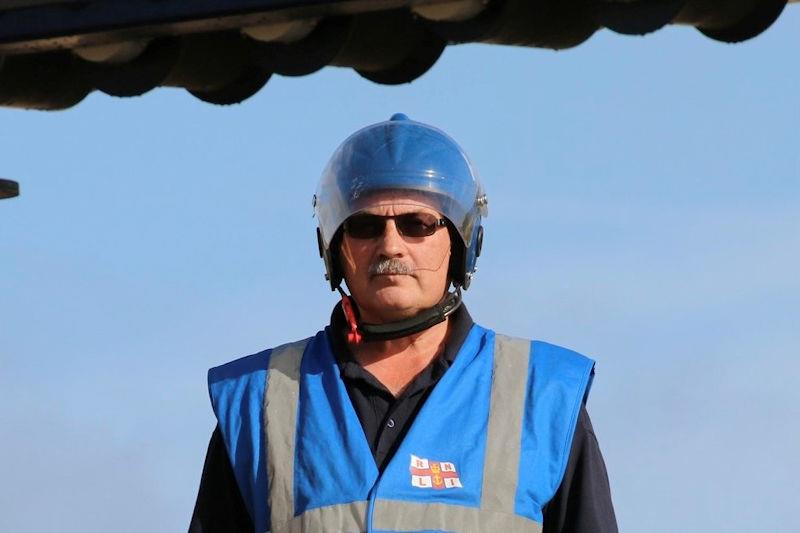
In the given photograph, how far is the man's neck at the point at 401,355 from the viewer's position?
26.8ft

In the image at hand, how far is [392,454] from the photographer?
7887 millimetres

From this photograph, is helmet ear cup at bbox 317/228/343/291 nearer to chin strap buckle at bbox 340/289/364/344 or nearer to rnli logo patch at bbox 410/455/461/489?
chin strap buckle at bbox 340/289/364/344

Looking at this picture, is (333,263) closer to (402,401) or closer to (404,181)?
(404,181)

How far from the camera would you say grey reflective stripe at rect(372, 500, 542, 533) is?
7691 mm

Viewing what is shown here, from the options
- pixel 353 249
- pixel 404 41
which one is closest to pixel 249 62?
pixel 404 41

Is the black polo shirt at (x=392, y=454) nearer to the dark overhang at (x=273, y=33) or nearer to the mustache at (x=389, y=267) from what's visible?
the mustache at (x=389, y=267)

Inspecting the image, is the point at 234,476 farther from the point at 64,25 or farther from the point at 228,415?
the point at 64,25

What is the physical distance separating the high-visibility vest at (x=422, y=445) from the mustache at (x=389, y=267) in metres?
0.40

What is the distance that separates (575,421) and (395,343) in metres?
0.75

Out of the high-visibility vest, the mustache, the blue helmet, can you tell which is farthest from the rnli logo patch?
the blue helmet

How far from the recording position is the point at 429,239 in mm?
8133

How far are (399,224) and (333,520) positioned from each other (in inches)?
43.7

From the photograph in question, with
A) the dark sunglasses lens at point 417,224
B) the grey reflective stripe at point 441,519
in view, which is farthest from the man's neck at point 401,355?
the grey reflective stripe at point 441,519

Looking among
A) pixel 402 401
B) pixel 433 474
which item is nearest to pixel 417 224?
pixel 402 401
